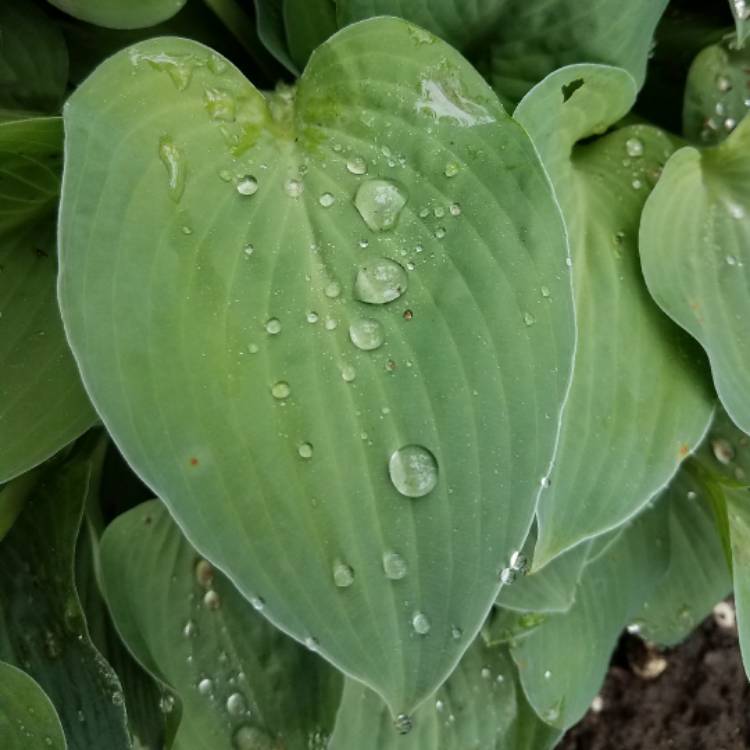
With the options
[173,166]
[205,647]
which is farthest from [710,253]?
[205,647]

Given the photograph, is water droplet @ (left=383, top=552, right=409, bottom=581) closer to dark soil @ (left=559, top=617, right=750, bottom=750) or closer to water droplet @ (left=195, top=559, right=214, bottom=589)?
water droplet @ (left=195, top=559, right=214, bottom=589)

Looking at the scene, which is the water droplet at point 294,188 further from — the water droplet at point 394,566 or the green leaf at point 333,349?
the water droplet at point 394,566

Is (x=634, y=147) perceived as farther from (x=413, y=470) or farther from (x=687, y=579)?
(x=687, y=579)

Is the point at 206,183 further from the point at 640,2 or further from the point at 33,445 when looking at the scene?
the point at 640,2

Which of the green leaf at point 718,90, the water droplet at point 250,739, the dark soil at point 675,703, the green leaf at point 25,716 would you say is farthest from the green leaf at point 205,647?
the green leaf at point 718,90

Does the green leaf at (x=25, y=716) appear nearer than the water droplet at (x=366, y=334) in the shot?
No

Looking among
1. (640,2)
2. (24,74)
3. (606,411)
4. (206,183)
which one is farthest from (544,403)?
(24,74)
